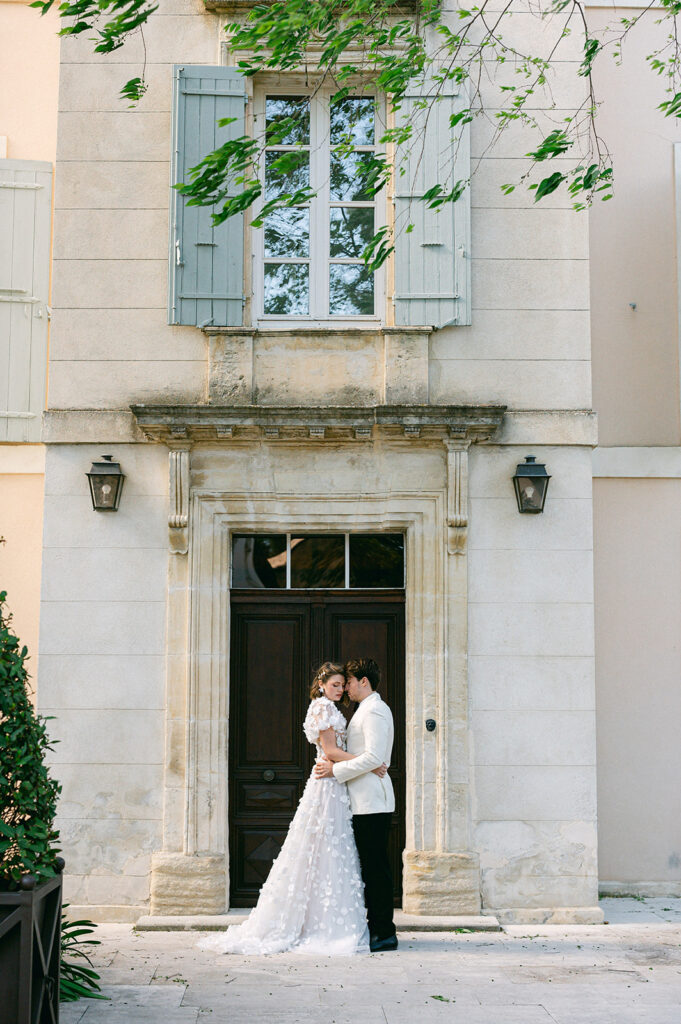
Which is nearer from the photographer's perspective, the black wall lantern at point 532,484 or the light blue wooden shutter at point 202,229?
the black wall lantern at point 532,484

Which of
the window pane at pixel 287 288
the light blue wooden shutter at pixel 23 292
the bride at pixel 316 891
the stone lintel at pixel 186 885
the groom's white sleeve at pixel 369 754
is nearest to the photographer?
the bride at pixel 316 891

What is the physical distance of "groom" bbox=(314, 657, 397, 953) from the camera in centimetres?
689

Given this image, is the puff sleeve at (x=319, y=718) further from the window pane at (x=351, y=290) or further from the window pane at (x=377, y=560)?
the window pane at (x=351, y=290)

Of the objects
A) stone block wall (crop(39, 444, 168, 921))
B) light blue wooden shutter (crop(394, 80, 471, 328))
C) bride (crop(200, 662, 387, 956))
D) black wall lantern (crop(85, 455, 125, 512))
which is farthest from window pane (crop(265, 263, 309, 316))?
bride (crop(200, 662, 387, 956))

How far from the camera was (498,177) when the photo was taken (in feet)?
Answer: 26.9

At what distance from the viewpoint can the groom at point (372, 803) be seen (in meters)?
6.89

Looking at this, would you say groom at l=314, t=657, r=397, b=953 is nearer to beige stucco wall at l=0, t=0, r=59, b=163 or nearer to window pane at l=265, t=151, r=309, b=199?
window pane at l=265, t=151, r=309, b=199

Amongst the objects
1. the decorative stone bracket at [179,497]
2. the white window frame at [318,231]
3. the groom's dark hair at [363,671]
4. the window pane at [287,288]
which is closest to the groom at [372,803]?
the groom's dark hair at [363,671]

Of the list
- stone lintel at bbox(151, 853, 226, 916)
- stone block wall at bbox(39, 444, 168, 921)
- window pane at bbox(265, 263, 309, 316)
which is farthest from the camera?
window pane at bbox(265, 263, 309, 316)

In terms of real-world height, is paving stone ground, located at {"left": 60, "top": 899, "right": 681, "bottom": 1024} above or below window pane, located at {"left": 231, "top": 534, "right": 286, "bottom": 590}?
below

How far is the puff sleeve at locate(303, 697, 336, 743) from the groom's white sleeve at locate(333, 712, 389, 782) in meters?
0.22

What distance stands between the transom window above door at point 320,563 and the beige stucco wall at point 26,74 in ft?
12.6

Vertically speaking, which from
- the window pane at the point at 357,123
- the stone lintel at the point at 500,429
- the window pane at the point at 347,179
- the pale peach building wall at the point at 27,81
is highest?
the pale peach building wall at the point at 27,81

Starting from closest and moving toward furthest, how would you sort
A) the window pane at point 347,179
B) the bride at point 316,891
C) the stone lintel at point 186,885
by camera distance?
the bride at point 316,891 → the stone lintel at point 186,885 → the window pane at point 347,179
